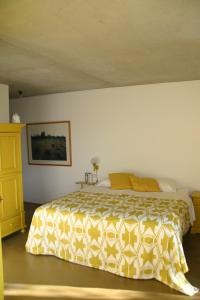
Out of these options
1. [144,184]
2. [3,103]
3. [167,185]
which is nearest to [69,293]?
[144,184]

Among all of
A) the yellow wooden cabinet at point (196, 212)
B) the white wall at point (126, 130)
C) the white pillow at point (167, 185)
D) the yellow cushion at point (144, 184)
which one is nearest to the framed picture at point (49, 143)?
the white wall at point (126, 130)

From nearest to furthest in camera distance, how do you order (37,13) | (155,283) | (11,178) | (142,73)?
1. (37,13)
2. (155,283)
3. (142,73)
4. (11,178)

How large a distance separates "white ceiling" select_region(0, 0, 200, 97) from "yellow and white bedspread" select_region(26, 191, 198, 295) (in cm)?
188

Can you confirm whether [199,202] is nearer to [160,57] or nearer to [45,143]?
[160,57]

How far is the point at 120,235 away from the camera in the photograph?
9.96 feet

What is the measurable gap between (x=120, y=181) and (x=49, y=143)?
6.61ft

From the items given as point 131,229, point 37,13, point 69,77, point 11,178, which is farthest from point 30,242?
point 37,13

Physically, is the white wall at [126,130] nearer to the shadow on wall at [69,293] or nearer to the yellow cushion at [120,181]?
the yellow cushion at [120,181]

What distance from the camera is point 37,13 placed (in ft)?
6.43

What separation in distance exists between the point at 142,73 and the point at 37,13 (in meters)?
2.27

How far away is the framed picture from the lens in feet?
18.5

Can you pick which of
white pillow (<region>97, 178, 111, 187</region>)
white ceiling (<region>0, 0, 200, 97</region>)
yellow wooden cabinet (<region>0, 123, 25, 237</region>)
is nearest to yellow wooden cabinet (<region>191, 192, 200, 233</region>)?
white pillow (<region>97, 178, 111, 187</region>)

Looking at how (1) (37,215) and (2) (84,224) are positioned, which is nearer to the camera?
(2) (84,224)

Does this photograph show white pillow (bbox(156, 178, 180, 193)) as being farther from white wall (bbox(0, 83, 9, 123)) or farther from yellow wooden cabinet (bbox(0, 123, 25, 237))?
white wall (bbox(0, 83, 9, 123))
